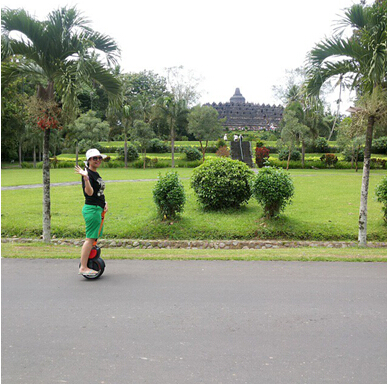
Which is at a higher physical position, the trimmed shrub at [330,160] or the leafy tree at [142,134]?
the leafy tree at [142,134]

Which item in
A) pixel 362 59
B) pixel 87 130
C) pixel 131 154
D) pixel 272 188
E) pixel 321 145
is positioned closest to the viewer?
pixel 362 59

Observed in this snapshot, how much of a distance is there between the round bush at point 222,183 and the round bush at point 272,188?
3.37 feet

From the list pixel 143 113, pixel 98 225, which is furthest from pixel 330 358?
pixel 143 113

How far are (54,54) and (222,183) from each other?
5652 mm

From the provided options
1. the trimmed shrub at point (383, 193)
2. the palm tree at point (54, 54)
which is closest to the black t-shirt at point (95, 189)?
the palm tree at point (54, 54)

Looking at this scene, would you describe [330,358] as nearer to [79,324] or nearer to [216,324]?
[216,324]

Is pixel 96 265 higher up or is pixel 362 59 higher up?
pixel 362 59

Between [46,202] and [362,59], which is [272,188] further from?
[46,202]

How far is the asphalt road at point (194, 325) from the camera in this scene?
3.00m

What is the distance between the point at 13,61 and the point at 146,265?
6.29m

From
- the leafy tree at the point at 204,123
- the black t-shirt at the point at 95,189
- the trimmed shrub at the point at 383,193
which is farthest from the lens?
the leafy tree at the point at 204,123

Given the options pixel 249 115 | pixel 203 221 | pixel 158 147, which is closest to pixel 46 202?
pixel 203 221

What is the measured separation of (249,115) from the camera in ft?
282

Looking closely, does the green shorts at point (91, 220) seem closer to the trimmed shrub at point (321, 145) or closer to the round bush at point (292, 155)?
the round bush at point (292, 155)
